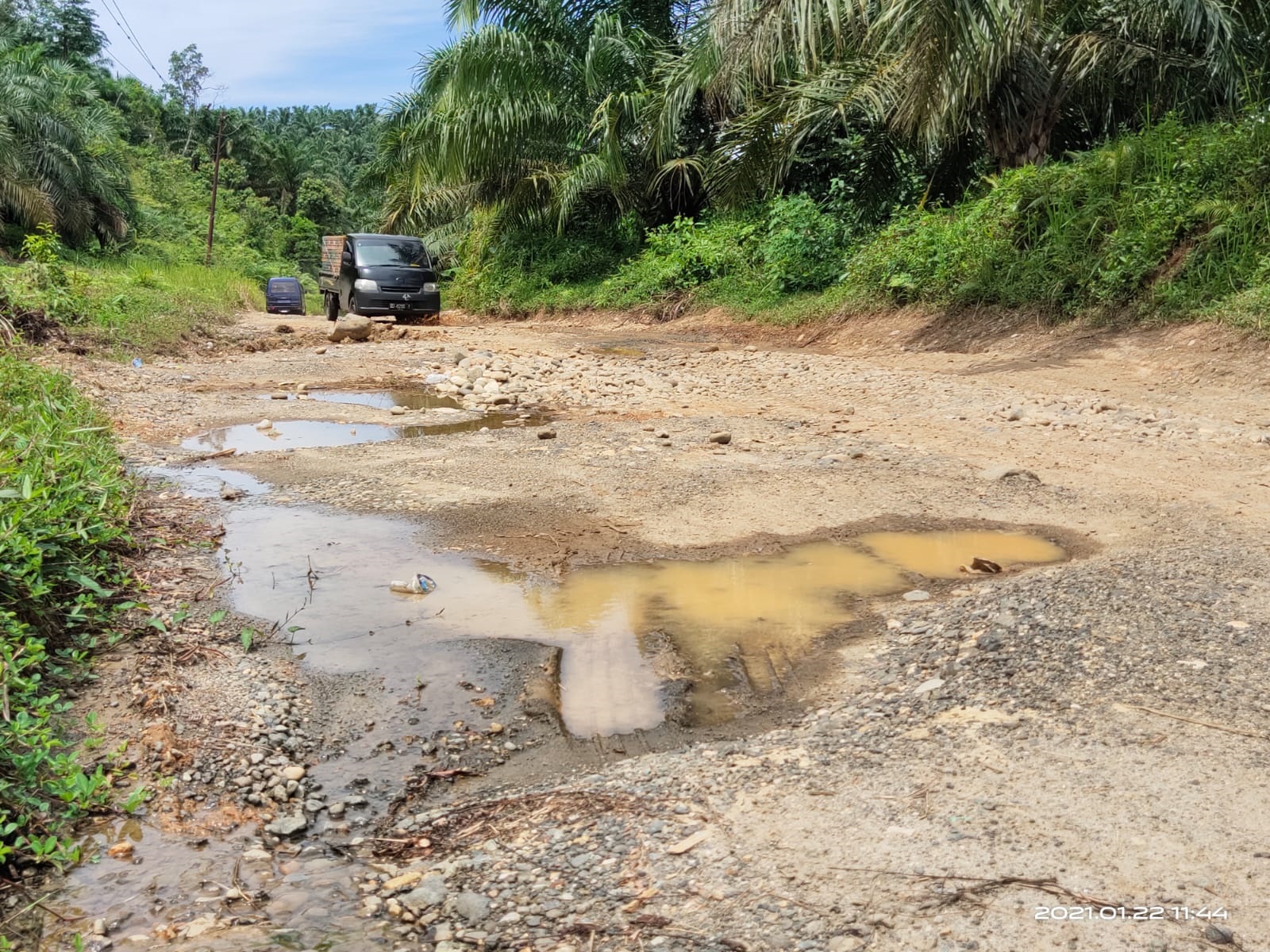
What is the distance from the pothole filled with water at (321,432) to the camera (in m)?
6.89

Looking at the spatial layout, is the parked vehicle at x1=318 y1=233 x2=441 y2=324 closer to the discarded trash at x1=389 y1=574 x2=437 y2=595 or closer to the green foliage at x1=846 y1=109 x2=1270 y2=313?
the green foliage at x1=846 y1=109 x2=1270 y2=313

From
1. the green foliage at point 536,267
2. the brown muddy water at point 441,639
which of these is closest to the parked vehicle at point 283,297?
the green foliage at point 536,267

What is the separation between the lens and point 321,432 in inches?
291

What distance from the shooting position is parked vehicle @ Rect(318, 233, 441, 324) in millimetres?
16500

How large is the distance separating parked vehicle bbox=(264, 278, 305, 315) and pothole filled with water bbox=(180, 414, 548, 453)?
20623 mm

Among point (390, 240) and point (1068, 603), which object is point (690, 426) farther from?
point (390, 240)

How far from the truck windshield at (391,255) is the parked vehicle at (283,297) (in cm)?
1063

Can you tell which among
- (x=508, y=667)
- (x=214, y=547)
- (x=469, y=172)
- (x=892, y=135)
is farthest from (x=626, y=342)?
(x=508, y=667)

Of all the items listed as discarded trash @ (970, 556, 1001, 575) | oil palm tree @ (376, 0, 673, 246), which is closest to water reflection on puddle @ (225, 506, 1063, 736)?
discarded trash @ (970, 556, 1001, 575)

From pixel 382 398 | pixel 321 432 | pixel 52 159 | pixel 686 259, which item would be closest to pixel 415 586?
pixel 321 432

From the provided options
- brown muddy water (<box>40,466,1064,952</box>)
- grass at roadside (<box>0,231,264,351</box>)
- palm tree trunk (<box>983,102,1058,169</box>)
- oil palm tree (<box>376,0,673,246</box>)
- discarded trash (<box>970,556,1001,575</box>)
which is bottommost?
brown muddy water (<box>40,466,1064,952</box>)

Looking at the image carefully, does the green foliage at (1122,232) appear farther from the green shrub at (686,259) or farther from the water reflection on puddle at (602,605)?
the water reflection on puddle at (602,605)

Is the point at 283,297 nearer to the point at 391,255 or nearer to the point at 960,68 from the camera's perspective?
the point at 391,255

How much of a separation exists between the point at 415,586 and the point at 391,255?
1409 centimetres
